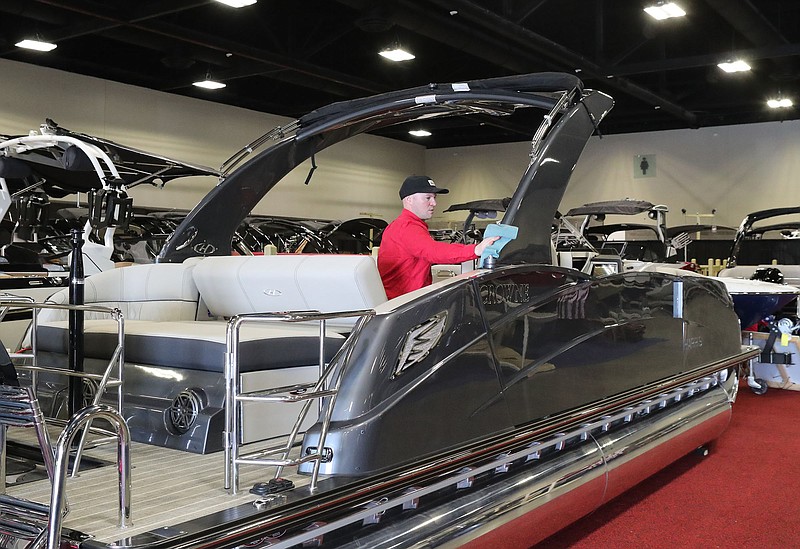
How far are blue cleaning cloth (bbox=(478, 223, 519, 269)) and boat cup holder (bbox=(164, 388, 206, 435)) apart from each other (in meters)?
1.13

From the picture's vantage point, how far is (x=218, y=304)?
3781 millimetres

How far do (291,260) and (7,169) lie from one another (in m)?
1.83

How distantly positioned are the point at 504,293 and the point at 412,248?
0.73 metres

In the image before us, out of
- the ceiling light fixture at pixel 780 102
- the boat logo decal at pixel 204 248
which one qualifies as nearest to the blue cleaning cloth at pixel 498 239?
the boat logo decal at pixel 204 248

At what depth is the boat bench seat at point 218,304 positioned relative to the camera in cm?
294

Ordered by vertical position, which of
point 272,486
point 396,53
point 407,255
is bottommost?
point 272,486

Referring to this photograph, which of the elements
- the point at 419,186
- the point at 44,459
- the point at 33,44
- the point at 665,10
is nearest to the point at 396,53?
the point at 665,10

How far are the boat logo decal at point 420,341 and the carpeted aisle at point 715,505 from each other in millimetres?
1314

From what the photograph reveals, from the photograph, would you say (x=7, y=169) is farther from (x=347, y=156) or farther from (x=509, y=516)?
(x=347, y=156)

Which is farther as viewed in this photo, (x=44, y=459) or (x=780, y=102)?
(x=780, y=102)

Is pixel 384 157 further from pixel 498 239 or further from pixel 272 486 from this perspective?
pixel 272 486

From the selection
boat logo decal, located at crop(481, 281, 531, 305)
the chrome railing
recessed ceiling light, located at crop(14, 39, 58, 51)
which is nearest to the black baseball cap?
boat logo decal, located at crop(481, 281, 531, 305)

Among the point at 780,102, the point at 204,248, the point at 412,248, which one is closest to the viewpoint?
the point at 412,248

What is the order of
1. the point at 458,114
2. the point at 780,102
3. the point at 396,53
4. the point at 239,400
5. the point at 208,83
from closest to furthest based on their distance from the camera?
the point at 239,400 → the point at 458,114 → the point at 396,53 → the point at 208,83 → the point at 780,102
